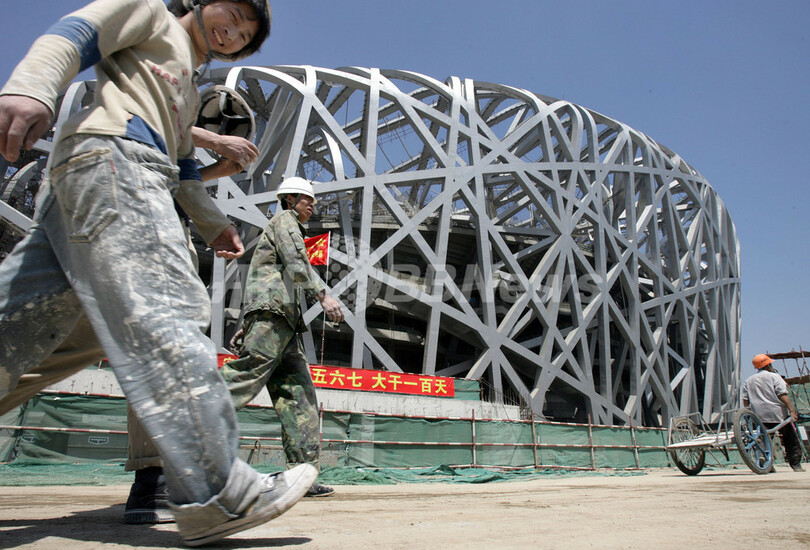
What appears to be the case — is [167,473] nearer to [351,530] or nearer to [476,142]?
[351,530]

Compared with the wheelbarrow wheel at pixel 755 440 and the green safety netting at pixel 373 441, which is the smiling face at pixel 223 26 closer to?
the green safety netting at pixel 373 441

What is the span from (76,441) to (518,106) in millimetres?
25949

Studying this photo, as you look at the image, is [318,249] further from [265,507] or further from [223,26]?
[265,507]

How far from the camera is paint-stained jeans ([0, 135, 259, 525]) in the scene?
1152mm

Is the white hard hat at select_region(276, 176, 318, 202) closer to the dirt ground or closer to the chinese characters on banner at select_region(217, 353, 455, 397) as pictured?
the dirt ground

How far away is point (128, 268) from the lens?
1207 mm

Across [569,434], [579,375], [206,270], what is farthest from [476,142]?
[569,434]

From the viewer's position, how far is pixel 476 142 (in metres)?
22.2

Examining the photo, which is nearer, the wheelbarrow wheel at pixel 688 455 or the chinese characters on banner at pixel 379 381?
the wheelbarrow wheel at pixel 688 455

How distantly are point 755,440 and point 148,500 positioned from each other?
6745 millimetres

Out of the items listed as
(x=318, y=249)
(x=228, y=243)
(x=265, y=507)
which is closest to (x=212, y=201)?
(x=228, y=243)

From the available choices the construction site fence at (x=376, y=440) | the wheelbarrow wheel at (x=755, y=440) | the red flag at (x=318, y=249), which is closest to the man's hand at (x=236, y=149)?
the construction site fence at (x=376, y=440)

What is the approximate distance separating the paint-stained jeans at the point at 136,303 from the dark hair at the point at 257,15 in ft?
1.96

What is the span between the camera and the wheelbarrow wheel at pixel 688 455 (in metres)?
7.04
